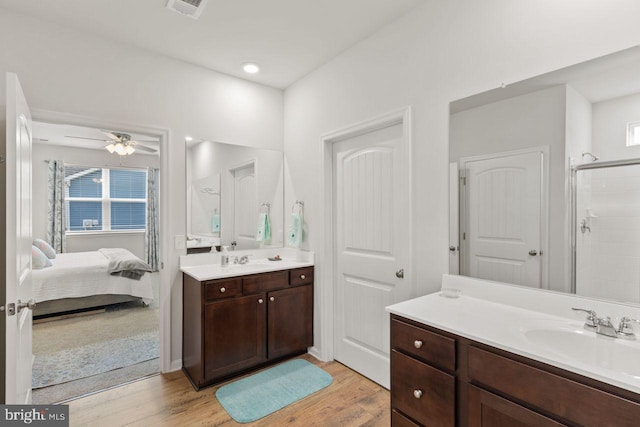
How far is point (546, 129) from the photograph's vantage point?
1.52m

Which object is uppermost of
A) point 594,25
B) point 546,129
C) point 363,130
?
point 594,25

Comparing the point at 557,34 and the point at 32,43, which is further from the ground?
the point at 32,43

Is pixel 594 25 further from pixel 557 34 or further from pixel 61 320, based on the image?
pixel 61 320

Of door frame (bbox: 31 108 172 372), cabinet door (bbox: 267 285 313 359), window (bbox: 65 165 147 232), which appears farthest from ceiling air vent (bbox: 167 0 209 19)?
window (bbox: 65 165 147 232)

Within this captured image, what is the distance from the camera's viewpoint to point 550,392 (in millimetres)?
1068

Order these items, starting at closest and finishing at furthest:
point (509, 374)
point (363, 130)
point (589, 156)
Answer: point (509, 374)
point (589, 156)
point (363, 130)

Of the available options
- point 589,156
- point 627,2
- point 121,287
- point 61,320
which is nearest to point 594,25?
point 627,2

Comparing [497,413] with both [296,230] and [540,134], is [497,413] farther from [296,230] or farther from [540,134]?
[296,230]

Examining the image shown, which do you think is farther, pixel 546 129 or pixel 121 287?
pixel 121 287

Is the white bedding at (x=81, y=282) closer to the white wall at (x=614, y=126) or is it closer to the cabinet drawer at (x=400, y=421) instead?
the cabinet drawer at (x=400, y=421)

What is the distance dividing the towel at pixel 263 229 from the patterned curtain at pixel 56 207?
15.6ft

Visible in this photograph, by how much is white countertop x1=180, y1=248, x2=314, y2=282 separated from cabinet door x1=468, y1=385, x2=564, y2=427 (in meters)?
1.77

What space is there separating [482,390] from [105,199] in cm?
717

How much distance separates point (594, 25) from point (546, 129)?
450 millimetres
